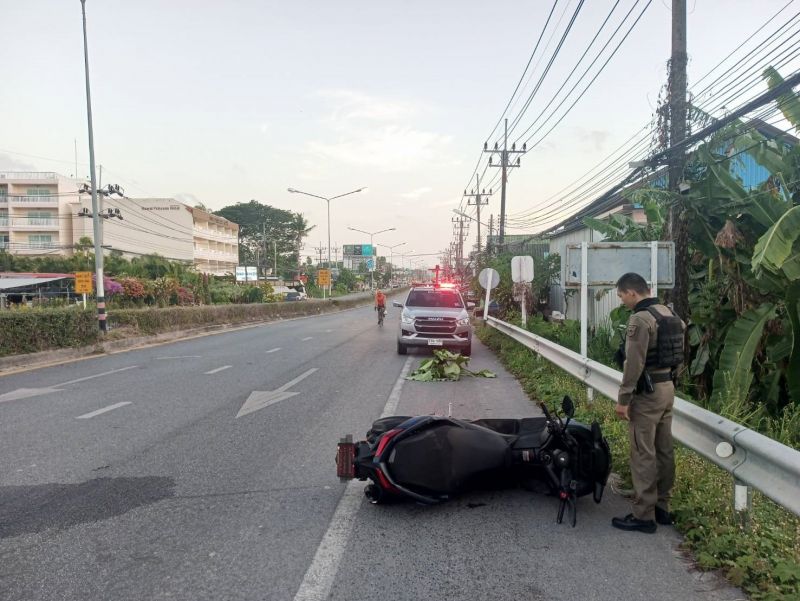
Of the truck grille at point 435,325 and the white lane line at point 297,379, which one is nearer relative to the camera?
the white lane line at point 297,379

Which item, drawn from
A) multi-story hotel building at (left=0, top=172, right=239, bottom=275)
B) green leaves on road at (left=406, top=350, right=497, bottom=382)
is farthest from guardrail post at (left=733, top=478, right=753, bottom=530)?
multi-story hotel building at (left=0, top=172, right=239, bottom=275)

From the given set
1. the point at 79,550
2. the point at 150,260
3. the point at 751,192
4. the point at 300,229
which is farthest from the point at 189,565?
the point at 300,229

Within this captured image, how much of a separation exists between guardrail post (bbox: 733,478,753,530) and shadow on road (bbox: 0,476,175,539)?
4226 millimetres

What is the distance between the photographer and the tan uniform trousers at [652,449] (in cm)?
444

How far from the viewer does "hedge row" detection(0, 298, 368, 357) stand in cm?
1536

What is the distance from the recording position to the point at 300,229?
335 ft

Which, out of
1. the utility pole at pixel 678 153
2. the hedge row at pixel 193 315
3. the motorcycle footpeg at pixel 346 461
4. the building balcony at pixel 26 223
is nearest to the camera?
the motorcycle footpeg at pixel 346 461

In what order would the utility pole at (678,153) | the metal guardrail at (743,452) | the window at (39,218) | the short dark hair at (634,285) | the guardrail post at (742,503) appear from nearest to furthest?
the metal guardrail at (743,452)
the guardrail post at (742,503)
the short dark hair at (634,285)
the utility pole at (678,153)
the window at (39,218)

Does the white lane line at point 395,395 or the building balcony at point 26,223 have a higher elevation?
the building balcony at point 26,223

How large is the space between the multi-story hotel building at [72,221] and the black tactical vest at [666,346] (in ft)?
224

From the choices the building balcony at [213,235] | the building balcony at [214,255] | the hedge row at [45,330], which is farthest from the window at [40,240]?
the hedge row at [45,330]

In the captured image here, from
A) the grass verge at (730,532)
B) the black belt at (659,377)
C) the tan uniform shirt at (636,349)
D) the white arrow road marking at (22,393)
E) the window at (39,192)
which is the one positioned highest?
the window at (39,192)

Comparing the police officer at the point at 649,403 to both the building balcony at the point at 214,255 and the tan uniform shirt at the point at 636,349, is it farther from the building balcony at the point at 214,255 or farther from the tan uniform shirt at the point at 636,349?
the building balcony at the point at 214,255

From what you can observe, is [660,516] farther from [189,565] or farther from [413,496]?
[189,565]
